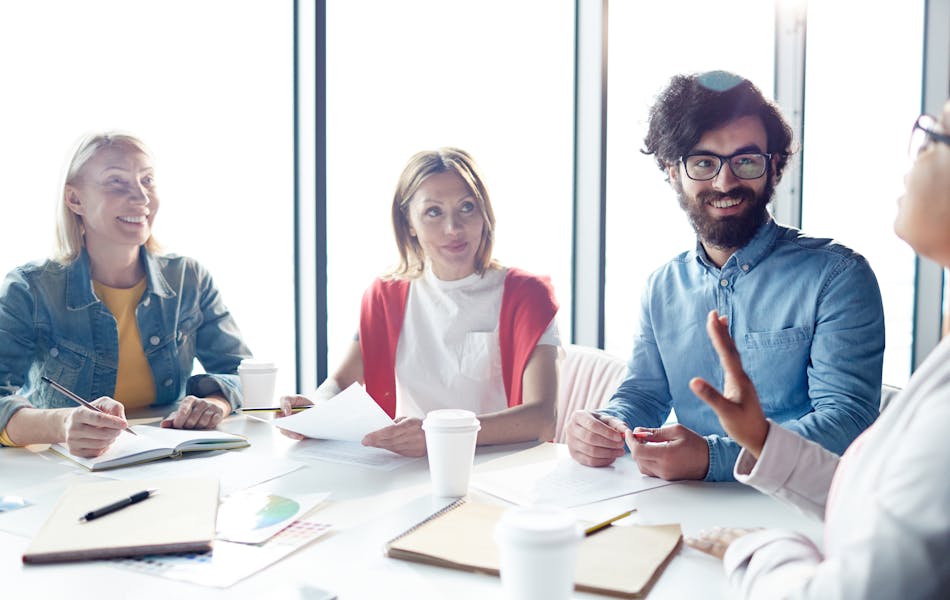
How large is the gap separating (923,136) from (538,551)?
0.59 metres

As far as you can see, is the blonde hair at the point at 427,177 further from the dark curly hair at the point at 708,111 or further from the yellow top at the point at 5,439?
the yellow top at the point at 5,439

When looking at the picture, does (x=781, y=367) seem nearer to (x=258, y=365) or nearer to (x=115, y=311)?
(x=258, y=365)

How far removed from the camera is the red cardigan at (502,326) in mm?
1937

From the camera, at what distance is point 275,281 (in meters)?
2.89

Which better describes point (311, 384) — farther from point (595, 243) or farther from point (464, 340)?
point (595, 243)

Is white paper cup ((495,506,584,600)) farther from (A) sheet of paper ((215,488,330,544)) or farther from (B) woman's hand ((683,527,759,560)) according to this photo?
(A) sheet of paper ((215,488,330,544))

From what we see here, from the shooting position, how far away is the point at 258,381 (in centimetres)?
184

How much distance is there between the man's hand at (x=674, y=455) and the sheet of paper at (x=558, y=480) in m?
0.03

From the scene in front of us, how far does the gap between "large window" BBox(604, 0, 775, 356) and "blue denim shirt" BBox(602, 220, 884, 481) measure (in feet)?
4.39

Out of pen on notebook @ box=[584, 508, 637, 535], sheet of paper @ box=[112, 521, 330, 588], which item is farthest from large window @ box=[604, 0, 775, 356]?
sheet of paper @ box=[112, 521, 330, 588]

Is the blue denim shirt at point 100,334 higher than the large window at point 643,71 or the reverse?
the reverse

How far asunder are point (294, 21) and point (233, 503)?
205cm

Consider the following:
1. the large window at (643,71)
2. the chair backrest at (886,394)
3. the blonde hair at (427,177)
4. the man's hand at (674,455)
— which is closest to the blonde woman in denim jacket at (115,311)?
the blonde hair at (427,177)

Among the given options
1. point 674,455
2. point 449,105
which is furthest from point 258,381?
point 449,105
